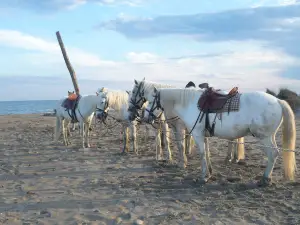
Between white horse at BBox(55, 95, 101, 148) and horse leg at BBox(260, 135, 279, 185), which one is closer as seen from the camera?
horse leg at BBox(260, 135, 279, 185)

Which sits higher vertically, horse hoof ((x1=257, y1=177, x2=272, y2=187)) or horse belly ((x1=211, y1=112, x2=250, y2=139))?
horse belly ((x1=211, y1=112, x2=250, y2=139))

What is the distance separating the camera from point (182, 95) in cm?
695

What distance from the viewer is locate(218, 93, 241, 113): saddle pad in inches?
237

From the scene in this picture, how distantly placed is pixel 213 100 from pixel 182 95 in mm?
815

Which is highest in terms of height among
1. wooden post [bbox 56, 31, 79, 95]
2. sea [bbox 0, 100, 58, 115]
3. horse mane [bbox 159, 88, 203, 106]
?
wooden post [bbox 56, 31, 79, 95]

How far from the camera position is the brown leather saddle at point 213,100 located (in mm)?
6199

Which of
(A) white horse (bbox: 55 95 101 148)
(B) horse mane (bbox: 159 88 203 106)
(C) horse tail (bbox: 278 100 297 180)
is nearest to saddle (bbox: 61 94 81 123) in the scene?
(A) white horse (bbox: 55 95 101 148)

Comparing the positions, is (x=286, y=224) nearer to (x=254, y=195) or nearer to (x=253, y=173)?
(x=254, y=195)

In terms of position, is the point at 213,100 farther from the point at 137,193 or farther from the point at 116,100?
the point at 116,100

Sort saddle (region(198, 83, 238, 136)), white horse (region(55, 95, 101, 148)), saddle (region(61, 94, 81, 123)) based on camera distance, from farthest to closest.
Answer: saddle (region(61, 94, 81, 123))
white horse (region(55, 95, 101, 148))
saddle (region(198, 83, 238, 136))

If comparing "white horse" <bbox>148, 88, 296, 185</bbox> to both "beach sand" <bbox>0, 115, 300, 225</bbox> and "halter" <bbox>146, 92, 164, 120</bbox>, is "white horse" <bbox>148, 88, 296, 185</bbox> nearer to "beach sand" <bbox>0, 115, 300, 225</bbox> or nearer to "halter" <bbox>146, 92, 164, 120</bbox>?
"beach sand" <bbox>0, 115, 300, 225</bbox>

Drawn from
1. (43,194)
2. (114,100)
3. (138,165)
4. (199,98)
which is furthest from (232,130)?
(114,100)

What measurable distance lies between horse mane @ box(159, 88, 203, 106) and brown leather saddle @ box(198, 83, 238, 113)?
11.1 inches

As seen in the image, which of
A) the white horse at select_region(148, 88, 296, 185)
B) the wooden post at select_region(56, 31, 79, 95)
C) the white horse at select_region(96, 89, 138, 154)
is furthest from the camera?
the wooden post at select_region(56, 31, 79, 95)
